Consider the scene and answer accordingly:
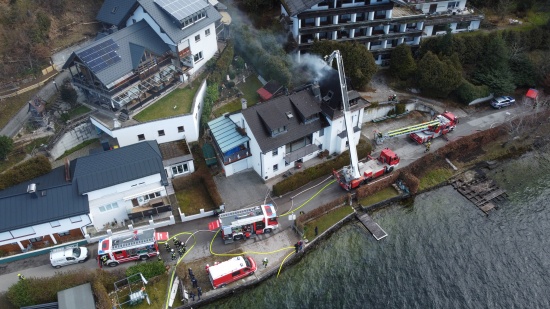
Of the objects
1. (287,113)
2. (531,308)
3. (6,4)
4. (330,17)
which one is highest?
(6,4)

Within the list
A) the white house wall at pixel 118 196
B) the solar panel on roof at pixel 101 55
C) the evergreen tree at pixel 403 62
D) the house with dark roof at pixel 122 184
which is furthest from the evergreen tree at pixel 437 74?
the solar panel on roof at pixel 101 55

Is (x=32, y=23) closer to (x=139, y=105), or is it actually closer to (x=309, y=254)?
(x=139, y=105)

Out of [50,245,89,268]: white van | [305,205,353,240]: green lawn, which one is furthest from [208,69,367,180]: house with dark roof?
[50,245,89,268]: white van

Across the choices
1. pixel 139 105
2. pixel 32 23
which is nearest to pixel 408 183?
pixel 139 105

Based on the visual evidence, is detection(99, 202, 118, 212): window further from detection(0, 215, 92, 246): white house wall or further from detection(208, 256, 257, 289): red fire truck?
detection(208, 256, 257, 289): red fire truck

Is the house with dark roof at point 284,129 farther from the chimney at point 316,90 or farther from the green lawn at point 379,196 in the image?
the green lawn at point 379,196

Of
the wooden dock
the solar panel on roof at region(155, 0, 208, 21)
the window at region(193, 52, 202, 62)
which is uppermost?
the solar panel on roof at region(155, 0, 208, 21)

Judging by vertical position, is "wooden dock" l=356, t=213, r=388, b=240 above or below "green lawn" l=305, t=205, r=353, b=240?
below
